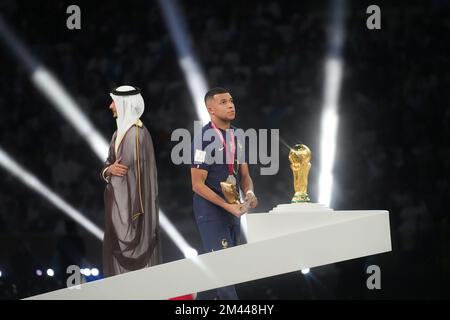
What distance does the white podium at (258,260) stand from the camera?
6.68 meters

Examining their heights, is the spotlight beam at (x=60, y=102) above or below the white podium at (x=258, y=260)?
above

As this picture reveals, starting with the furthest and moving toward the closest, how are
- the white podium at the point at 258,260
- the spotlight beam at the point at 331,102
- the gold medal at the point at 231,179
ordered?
the spotlight beam at the point at 331,102
the gold medal at the point at 231,179
the white podium at the point at 258,260

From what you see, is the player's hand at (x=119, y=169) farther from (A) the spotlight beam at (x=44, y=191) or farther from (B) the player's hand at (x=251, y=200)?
(A) the spotlight beam at (x=44, y=191)

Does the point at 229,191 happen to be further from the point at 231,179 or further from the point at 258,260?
the point at 258,260

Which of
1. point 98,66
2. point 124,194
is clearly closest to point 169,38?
point 98,66

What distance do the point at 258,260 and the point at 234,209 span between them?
546 mm

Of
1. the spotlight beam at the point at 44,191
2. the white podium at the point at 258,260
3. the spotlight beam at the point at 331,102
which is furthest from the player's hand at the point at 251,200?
the spotlight beam at the point at 44,191

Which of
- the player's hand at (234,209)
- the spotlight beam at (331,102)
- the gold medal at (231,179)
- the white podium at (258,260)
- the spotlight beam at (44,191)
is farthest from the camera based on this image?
the spotlight beam at (44,191)

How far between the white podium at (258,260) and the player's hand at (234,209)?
16.0 inches

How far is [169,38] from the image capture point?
1042 centimetres

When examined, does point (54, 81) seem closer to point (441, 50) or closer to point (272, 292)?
point (272, 292)

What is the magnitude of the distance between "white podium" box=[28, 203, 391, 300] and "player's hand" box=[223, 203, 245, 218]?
406mm

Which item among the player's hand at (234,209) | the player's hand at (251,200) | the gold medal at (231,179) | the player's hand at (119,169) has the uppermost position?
the player's hand at (119,169)

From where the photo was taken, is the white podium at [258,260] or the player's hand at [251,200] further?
the player's hand at [251,200]
